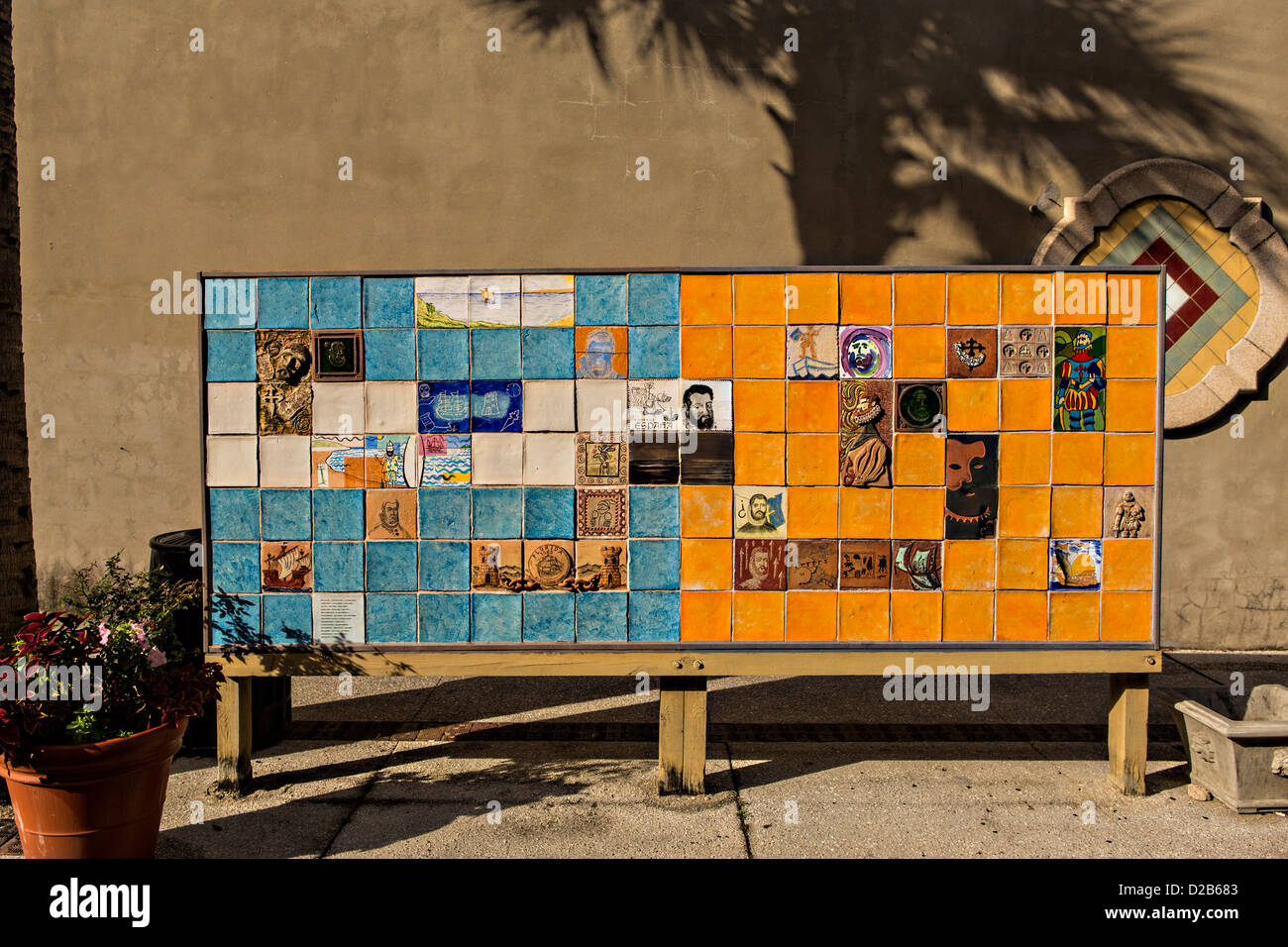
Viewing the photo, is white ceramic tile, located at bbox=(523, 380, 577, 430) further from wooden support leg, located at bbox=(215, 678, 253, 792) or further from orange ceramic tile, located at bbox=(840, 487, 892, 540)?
wooden support leg, located at bbox=(215, 678, 253, 792)

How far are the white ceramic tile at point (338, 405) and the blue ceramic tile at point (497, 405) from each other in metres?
0.63

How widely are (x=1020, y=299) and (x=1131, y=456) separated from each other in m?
1.10

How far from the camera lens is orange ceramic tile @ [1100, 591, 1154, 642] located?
5.20 m

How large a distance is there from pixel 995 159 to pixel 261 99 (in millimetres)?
6728

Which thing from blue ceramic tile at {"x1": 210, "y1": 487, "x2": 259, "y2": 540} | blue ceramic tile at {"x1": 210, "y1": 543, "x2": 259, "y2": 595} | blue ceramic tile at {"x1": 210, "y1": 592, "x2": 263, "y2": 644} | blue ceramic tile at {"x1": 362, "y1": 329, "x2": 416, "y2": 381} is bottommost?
blue ceramic tile at {"x1": 210, "y1": 592, "x2": 263, "y2": 644}

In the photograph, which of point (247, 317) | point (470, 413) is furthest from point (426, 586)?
point (247, 317)

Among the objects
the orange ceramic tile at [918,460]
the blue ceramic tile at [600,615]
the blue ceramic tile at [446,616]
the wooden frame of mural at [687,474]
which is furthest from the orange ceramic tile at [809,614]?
the blue ceramic tile at [446,616]

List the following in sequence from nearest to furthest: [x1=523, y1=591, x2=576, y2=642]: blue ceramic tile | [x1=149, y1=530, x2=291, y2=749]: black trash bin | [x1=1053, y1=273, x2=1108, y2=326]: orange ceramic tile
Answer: [x1=1053, y1=273, x2=1108, y2=326]: orange ceramic tile → [x1=523, y1=591, x2=576, y2=642]: blue ceramic tile → [x1=149, y1=530, x2=291, y2=749]: black trash bin

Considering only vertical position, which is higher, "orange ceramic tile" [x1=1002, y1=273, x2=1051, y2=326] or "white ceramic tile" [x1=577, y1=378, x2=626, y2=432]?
"orange ceramic tile" [x1=1002, y1=273, x2=1051, y2=326]

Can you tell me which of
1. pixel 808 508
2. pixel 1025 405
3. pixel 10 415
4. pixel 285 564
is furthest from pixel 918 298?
pixel 10 415

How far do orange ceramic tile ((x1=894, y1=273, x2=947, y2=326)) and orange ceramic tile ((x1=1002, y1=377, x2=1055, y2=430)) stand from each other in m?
0.56

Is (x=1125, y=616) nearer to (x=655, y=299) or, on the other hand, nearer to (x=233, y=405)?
(x=655, y=299)

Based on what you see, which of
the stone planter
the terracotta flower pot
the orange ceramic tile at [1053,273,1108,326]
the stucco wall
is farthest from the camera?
the stucco wall

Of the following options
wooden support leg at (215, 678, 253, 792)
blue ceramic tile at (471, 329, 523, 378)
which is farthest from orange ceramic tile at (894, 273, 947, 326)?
wooden support leg at (215, 678, 253, 792)
